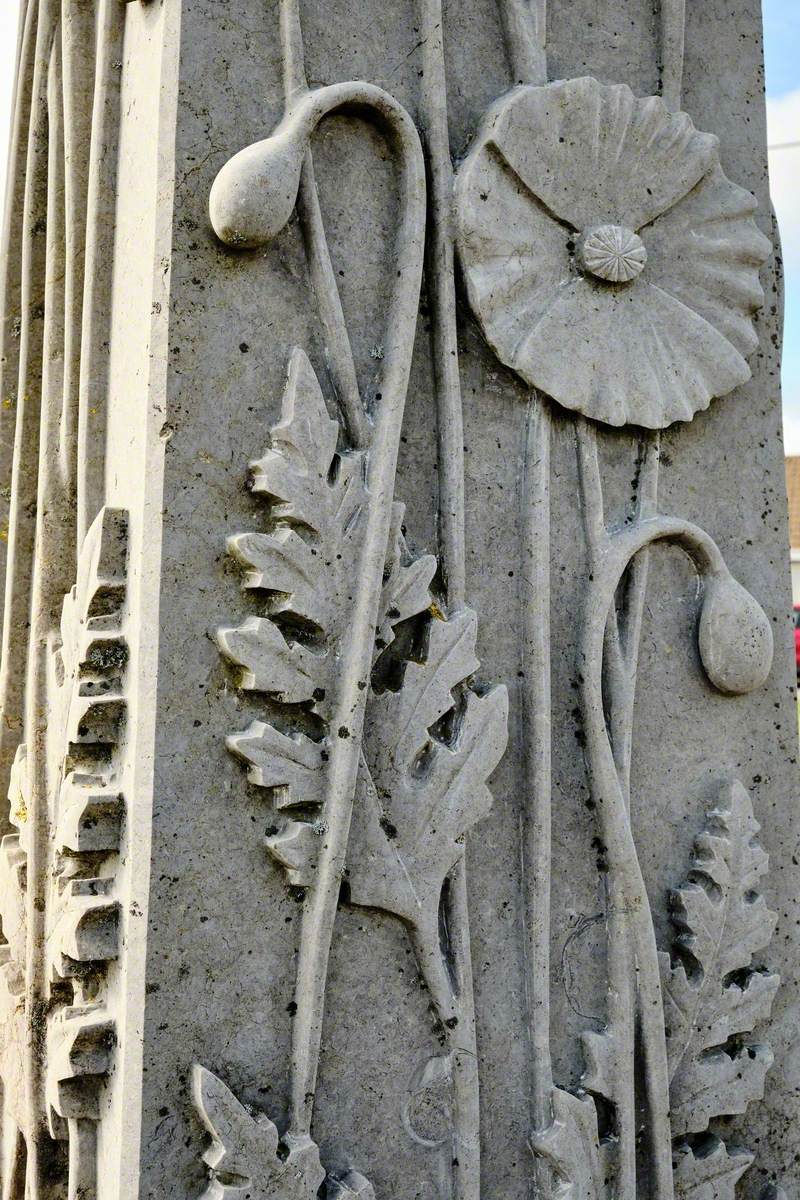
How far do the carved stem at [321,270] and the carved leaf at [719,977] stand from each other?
2.54 ft

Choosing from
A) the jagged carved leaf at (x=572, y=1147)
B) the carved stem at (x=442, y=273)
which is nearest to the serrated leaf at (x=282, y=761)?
the carved stem at (x=442, y=273)

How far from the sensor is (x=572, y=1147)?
4.53 ft

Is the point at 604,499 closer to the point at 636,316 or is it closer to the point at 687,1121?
the point at 636,316

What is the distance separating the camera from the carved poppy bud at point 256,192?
4.06 feet

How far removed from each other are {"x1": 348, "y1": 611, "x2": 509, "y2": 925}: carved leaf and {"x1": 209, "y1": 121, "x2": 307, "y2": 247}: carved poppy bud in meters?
0.51

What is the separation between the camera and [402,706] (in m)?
1.33

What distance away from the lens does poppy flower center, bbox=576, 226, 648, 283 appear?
1496 millimetres

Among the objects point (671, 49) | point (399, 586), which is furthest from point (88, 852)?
point (671, 49)

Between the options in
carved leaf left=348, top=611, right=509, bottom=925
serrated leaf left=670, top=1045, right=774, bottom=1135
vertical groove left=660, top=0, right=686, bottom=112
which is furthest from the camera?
vertical groove left=660, top=0, right=686, bottom=112

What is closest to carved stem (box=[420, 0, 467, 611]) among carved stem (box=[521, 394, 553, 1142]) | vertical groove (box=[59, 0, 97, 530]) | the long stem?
carved stem (box=[521, 394, 553, 1142])

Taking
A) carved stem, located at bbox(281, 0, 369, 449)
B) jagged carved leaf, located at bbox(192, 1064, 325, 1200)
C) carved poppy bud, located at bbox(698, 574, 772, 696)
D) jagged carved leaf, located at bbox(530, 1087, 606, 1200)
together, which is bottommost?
jagged carved leaf, located at bbox(530, 1087, 606, 1200)

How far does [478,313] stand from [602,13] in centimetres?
55

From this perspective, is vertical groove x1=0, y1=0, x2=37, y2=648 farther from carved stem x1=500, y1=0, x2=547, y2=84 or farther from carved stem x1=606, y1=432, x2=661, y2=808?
carved stem x1=606, y1=432, x2=661, y2=808

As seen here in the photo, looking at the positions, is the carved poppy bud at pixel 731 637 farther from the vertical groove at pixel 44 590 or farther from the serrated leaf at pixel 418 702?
the vertical groove at pixel 44 590
